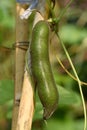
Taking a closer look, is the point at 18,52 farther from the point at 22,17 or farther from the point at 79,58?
the point at 79,58

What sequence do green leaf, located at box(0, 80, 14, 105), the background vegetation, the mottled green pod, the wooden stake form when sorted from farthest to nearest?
the background vegetation, green leaf, located at box(0, 80, 14, 105), the wooden stake, the mottled green pod

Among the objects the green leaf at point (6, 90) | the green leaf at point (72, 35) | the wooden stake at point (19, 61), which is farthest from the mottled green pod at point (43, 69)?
the green leaf at point (72, 35)

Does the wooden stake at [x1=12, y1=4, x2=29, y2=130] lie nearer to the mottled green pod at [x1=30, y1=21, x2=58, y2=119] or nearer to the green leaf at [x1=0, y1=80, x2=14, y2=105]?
the mottled green pod at [x1=30, y1=21, x2=58, y2=119]

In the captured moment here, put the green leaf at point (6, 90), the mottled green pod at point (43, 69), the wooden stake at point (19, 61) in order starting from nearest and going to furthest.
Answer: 1. the mottled green pod at point (43, 69)
2. the wooden stake at point (19, 61)
3. the green leaf at point (6, 90)

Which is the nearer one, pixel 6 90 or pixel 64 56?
pixel 6 90

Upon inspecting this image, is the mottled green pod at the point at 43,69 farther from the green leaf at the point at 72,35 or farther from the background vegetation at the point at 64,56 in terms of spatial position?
the green leaf at the point at 72,35

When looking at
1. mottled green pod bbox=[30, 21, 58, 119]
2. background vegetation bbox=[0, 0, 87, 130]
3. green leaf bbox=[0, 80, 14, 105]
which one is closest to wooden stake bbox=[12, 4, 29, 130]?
mottled green pod bbox=[30, 21, 58, 119]

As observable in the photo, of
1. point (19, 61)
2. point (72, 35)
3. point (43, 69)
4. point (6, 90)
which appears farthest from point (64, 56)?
point (43, 69)

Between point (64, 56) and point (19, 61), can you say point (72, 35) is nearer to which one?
point (64, 56)

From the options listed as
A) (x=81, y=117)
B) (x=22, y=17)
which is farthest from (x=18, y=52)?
(x=81, y=117)
